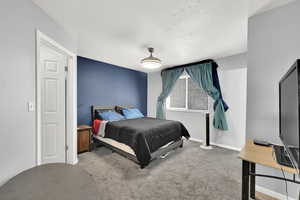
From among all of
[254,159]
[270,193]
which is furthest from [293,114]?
[270,193]

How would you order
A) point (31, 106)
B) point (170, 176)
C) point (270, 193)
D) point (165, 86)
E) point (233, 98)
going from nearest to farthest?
point (31, 106) → point (270, 193) → point (170, 176) → point (233, 98) → point (165, 86)

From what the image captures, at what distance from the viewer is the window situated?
3.89 m

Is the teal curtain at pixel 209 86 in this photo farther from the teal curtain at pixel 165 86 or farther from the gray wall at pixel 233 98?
the teal curtain at pixel 165 86

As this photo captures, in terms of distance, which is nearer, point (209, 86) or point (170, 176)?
point (170, 176)

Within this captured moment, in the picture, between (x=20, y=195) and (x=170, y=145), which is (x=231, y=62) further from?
(x=20, y=195)

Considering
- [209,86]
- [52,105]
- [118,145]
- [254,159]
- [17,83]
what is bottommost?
[118,145]

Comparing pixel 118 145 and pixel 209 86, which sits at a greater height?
pixel 209 86

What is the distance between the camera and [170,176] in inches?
81.2

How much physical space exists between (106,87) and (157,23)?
8.97 feet

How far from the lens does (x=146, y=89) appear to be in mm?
5406

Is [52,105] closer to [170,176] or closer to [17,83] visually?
[17,83]

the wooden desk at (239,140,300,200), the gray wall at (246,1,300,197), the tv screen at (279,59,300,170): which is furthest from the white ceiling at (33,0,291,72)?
the wooden desk at (239,140,300,200)

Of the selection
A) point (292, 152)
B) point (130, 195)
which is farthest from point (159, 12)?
point (130, 195)

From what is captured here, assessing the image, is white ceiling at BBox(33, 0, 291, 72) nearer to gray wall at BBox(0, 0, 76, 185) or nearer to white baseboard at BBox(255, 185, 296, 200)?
gray wall at BBox(0, 0, 76, 185)
